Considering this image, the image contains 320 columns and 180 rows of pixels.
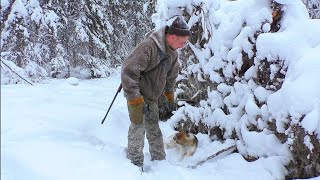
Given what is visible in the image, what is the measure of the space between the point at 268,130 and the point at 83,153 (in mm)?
2264

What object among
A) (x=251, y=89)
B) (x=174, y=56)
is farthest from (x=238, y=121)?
(x=174, y=56)

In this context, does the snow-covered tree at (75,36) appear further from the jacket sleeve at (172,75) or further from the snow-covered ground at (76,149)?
the jacket sleeve at (172,75)

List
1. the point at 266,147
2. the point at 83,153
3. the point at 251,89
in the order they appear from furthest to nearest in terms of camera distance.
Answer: the point at 251,89 → the point at 266,147 → the point at 83,153

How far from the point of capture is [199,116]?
21.2 feet

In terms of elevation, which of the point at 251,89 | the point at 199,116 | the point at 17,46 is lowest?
the point at 17,46

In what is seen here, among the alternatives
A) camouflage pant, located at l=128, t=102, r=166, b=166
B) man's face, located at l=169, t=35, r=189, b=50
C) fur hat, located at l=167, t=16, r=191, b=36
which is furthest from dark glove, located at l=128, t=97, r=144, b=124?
fur hat, located at l=167, t=16, r=191, b=36

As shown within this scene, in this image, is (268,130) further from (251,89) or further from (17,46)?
(17,46)

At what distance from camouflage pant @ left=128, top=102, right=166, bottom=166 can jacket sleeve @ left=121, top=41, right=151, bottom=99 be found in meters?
0.39

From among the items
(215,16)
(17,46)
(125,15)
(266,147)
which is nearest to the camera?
(266,147)

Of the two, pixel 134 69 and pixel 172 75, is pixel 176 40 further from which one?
pixel 172 75

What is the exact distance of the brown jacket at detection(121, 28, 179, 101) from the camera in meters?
4.43

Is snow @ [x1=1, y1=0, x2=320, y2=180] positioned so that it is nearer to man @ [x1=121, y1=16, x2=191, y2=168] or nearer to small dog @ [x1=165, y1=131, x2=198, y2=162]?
small dog @ [x1=165, y1=131, x2=198, y2=162]

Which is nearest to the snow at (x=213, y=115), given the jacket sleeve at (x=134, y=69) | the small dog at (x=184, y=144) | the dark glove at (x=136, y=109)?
the small dog at (x=184, y=144)

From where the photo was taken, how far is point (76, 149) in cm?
428
